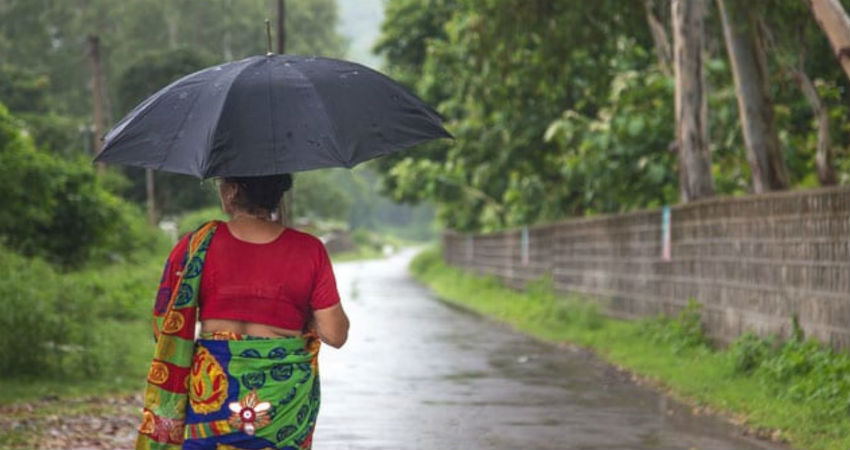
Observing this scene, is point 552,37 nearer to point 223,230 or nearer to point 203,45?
point 223,230

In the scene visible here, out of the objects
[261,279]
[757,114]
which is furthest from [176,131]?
[757,114]

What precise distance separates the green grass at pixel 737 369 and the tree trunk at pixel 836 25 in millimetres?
2505

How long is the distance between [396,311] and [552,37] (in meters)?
8.49

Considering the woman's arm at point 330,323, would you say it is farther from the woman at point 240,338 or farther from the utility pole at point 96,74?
the utility pole at point 96,74

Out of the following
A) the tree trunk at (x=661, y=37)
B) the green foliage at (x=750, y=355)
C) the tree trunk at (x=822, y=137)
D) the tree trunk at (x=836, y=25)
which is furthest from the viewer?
the tree trunk at (x=661, y=37)

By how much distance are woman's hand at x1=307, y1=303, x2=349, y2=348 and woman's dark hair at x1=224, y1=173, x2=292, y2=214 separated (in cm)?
42

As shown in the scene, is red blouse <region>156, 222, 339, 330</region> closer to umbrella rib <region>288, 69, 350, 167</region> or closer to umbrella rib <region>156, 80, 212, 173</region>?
umbrella rib <region>288, 69, 350, 167</region>

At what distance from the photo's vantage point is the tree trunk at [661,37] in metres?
20.8

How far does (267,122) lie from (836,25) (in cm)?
599

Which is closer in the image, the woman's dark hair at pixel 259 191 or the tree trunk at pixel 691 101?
the woman's dark hair at pixel 259 191

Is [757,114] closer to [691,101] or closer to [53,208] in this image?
[691,101]

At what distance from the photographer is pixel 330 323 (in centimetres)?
502

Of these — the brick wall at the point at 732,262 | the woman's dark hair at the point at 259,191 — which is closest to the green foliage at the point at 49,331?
the brick wall at the point at 732,262

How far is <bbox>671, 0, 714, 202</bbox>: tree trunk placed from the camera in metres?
18.1
